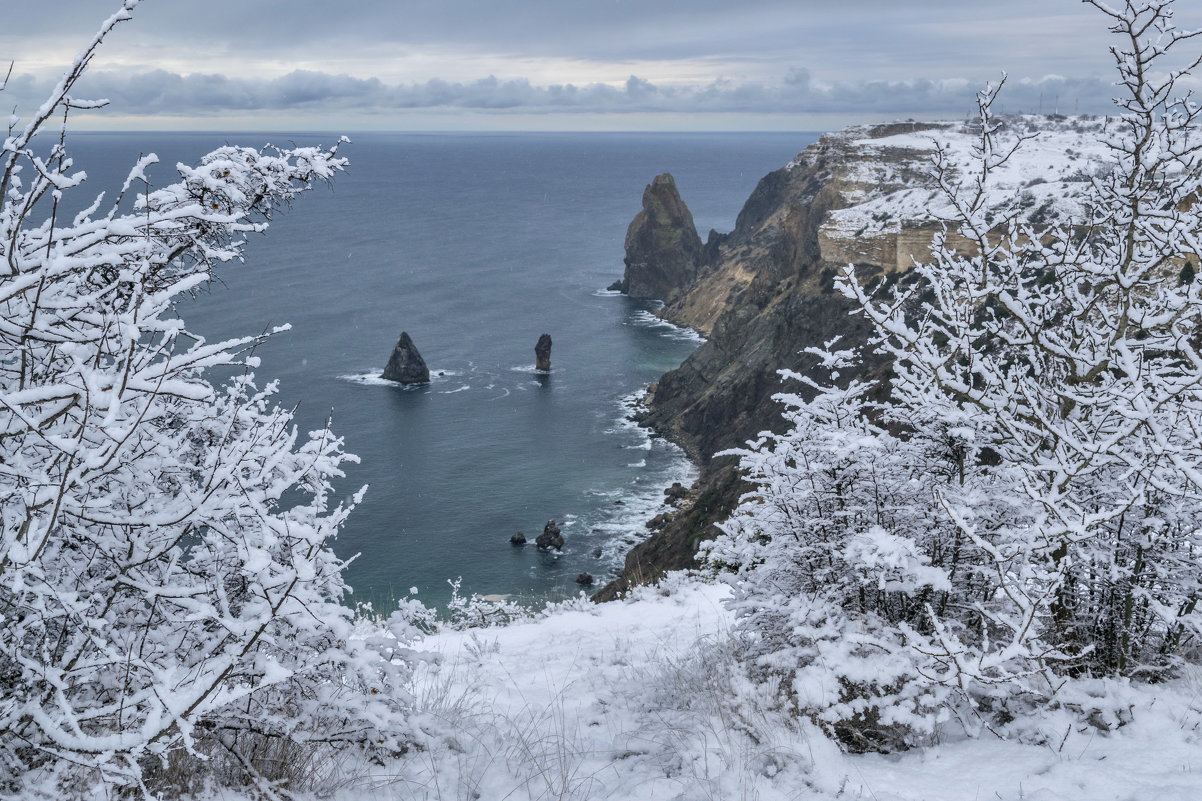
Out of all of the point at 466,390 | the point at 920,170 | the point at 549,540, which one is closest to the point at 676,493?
the point at 549,540

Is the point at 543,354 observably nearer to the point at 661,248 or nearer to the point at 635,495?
the point at 635,495

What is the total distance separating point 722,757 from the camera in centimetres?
473

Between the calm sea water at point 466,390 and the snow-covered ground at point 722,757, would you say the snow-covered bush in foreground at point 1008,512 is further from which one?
the calm sea water at point 466,390

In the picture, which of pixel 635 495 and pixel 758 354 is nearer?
pixel 635 495

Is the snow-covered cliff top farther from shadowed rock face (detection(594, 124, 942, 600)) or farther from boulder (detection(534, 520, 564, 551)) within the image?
boulder (detection(534, 520, 564, 551))

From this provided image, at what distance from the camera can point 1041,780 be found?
14.0 feet

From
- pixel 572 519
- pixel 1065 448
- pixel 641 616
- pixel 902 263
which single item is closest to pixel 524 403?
pixel 572 519

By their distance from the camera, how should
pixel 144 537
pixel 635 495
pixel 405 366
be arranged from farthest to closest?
pixel 405 366
pixel 635 495
pixel 144 537

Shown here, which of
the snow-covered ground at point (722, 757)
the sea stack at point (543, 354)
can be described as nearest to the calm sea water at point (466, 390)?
the sea stack at point (543, 354)

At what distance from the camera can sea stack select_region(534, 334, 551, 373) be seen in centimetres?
7562

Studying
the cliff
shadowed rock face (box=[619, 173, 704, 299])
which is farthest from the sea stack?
shadowed rock face (box=[619, 173, 704, 299])

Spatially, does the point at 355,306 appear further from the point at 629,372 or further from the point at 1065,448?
the point at 1065,448

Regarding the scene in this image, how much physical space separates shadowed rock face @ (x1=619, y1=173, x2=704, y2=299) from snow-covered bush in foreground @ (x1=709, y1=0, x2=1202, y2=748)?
105612 mm

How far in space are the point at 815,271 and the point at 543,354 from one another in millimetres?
24941
